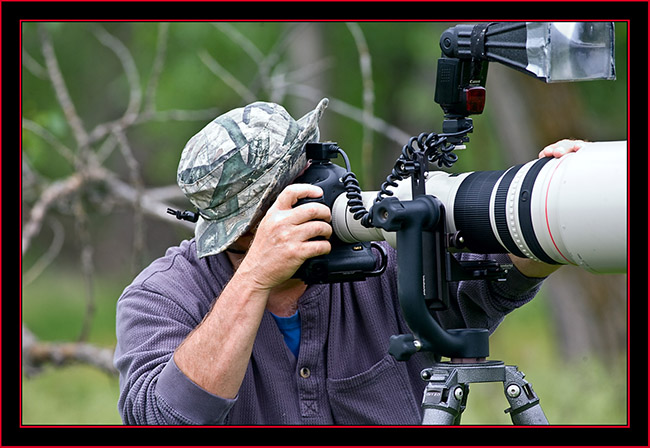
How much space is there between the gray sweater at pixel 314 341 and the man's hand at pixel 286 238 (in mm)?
327

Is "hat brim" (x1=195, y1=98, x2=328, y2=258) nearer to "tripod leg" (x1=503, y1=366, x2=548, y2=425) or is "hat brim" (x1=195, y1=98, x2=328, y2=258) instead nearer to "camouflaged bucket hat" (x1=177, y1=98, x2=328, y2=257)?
"camouflaged bucket hat" (x1=177, y1=98, x2=328, y2=257)

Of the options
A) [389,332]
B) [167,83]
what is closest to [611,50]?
[389,332]

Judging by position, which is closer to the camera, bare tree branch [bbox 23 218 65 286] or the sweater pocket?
the sweater pocket

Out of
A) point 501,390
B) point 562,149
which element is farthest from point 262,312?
point 501,390

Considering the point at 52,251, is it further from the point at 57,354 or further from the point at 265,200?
the point at 265,200

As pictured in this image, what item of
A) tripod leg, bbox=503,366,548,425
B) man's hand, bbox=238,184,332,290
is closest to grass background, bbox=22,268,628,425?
man's hand, bbox=238,184,332,290

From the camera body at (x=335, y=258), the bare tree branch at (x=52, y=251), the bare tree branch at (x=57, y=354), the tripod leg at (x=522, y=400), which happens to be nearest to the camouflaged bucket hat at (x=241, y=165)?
the camera body at (x=335, y=258)

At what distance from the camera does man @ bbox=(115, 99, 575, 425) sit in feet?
7.55

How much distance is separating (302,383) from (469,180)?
79 cm

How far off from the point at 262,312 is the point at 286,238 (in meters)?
0.22

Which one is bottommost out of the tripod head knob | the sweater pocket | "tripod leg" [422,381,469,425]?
the sweater pocket

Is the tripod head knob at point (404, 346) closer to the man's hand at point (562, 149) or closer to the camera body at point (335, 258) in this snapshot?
the camera body at point (335, 258)

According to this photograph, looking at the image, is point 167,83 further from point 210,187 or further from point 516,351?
point 210,187

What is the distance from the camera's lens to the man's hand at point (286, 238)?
2.26 m
